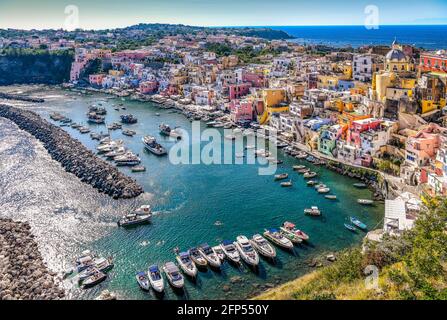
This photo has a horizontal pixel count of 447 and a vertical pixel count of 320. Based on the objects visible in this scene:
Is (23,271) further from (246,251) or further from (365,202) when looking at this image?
(365,202)

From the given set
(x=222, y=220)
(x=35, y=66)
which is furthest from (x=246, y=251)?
(x=35, y=66)

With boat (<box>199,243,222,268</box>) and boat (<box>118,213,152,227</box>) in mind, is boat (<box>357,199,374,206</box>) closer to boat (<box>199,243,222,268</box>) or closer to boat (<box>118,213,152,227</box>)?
boat (<box>199,243,222,268</box>)

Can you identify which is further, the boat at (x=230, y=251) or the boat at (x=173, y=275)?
the boat at (x=230, y=251)

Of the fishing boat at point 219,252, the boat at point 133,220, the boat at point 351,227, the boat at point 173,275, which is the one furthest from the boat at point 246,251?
the boat at point 133,220

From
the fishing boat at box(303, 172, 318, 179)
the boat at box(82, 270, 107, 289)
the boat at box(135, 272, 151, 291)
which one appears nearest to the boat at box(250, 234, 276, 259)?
the boat at box(135, 272, 151, 291)

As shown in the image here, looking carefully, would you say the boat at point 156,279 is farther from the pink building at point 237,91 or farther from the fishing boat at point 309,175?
the pink building at point 237,91

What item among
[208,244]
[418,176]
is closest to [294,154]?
[418,176]
